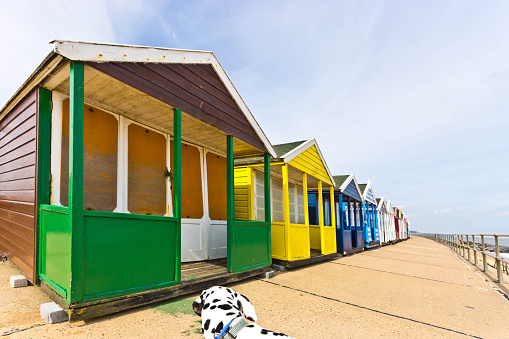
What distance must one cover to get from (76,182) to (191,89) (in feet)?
8.14

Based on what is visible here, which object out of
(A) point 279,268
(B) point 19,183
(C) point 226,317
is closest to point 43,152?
(B) point 19,183

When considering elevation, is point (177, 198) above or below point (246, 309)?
above

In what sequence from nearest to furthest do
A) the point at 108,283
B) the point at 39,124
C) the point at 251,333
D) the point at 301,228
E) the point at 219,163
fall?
the point at 251,333 → the point at 108,283 → the point at 39,124 → the point at 219,163 → the point at 301,228

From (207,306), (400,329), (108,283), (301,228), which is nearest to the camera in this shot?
(207,306)

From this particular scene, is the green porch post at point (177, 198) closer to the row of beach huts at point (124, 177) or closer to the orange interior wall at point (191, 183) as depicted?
the row of beach huts at point (124, 177)

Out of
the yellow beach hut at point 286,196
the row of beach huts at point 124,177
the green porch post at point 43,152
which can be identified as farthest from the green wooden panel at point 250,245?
the green porch post at point 43,152

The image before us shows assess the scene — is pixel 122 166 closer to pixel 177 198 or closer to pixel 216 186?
pixel 177 198

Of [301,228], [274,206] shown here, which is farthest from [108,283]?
[274,206]

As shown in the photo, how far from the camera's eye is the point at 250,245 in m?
6.01

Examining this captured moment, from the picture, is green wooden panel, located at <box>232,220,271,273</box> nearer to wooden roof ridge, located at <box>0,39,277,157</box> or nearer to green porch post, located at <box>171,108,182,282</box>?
green porch post, located at <box>171,108,182,282</box>

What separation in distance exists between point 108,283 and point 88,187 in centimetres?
172

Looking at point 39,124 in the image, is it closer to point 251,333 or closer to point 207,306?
point 207,306

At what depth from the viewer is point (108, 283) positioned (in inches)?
125

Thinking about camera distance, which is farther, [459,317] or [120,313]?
[459,317]
